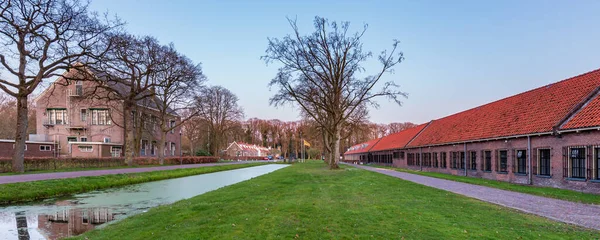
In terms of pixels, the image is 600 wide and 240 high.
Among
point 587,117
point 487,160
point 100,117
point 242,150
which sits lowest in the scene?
point 242,150

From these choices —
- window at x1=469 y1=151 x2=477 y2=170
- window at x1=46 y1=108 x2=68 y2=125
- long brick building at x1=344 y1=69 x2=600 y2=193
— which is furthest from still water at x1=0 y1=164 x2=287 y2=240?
window at x1=46 y1=108 x2=68 y2=125

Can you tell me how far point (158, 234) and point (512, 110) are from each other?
74.2 feet

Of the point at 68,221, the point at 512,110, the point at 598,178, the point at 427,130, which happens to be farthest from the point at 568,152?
the point at 427,130

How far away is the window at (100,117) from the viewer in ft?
145

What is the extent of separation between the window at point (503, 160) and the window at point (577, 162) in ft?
16.5

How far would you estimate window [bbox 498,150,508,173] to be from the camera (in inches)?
803

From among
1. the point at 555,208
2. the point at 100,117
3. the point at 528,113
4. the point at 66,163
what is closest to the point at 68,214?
the point at 555,208

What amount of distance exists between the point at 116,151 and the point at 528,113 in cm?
4310

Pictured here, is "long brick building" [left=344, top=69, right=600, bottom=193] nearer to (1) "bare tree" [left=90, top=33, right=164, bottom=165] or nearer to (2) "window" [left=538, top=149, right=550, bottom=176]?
(2) "window" [left=538, top=149, right=550, bottom=176]

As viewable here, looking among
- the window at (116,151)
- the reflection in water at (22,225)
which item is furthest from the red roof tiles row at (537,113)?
the window at (116,151)

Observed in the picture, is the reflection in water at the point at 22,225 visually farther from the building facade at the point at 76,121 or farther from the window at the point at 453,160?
the building facade at the point at 76,121

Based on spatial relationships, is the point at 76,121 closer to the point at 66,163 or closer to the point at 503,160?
the point at 66,163

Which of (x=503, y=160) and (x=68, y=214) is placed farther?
(x=503, y=160)

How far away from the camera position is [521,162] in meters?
19.0
